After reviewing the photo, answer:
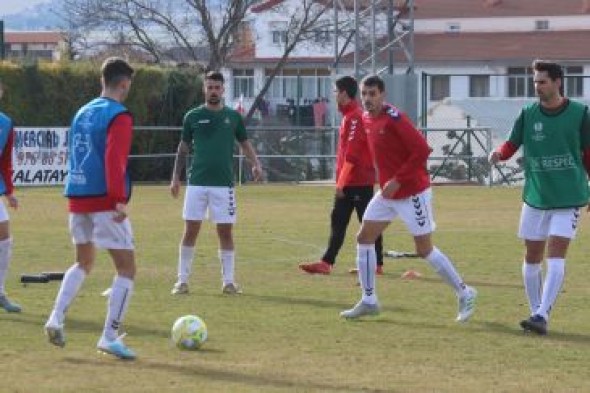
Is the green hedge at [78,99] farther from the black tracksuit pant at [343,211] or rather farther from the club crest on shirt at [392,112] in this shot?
the club crest on shirt at [392,112]

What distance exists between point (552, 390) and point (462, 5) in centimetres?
7840

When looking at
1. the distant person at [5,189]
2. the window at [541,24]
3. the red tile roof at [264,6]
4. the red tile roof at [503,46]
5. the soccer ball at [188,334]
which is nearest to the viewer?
the soccer ball at [188,334]

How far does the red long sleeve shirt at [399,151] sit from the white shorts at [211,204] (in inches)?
91.2

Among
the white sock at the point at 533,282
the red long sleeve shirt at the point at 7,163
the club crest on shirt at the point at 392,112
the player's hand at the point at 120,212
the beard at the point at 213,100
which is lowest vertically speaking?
the white sock at the point at 533,282

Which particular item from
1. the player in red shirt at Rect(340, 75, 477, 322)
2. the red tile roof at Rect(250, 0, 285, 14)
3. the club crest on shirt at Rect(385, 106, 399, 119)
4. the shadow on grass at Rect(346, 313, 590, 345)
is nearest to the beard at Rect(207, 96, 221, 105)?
the player in red shirt at Rect(340, 75, 477, 322)

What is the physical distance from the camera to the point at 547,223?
1123 cm

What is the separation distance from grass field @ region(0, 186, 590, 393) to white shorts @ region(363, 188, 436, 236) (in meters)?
0.77

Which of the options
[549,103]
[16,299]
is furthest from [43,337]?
[549,103]

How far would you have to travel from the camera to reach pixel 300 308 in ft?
41.6

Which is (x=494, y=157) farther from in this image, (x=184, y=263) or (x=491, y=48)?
(x=491, y=48)

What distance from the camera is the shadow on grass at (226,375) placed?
894 cm

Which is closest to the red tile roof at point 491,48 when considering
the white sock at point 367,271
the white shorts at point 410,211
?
the white sock at point 367,271

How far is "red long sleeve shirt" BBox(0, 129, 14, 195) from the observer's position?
12.3m

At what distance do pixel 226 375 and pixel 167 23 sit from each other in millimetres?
52712
